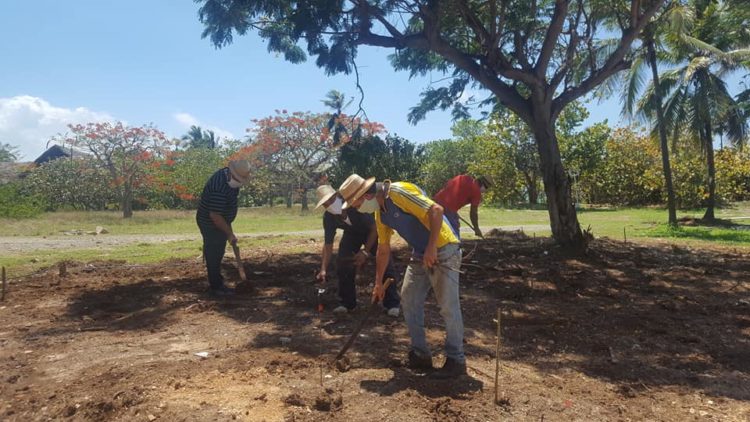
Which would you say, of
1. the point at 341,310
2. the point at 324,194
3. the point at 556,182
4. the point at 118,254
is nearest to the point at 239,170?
the point at 324,194

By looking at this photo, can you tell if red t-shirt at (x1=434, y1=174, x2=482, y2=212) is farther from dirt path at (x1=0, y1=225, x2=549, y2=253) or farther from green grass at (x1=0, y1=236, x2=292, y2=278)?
dirt path at (x1=0, y1=225, x2=549, y2=253)

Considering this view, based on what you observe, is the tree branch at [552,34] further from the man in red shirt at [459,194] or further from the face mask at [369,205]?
→ the face mask at [369,205]

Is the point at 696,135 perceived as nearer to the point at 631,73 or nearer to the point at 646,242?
the point at 631,73

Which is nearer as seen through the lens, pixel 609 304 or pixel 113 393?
Answer: pixel 113 393

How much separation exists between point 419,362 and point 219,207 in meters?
3.44

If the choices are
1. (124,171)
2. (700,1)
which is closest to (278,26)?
(700,1)

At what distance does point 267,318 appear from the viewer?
237 inches

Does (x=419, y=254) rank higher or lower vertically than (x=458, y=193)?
lower

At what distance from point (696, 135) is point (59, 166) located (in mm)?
27290

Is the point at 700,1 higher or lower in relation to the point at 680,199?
higher

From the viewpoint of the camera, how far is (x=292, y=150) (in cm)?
2850

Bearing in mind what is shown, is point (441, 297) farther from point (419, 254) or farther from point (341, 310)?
point (341, 310)

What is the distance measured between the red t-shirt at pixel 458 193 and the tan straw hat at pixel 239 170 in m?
2.40

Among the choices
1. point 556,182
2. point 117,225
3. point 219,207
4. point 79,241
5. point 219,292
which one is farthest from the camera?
point 117,225
